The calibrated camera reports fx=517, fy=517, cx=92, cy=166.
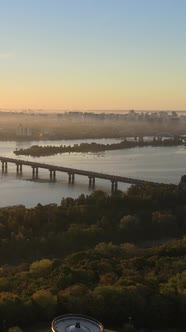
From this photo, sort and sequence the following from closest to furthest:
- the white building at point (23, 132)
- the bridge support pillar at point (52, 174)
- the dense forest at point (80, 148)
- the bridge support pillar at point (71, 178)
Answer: the bridge support pillar at point (71, 178), the bridge support pillar at point (52, 174), the dense forest at point (80, 148), the white building at point (23, 132)

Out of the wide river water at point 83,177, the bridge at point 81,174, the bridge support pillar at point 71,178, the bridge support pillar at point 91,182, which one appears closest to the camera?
the wide river water at point 83,177

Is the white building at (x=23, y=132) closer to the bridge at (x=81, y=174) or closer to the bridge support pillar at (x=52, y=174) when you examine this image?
the bridge at (x=81, y=174)

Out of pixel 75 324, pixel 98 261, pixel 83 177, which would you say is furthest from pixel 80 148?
pixel 75 324

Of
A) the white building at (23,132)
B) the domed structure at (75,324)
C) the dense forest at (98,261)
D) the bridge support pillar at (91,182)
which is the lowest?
the bridge support pillar at (91,182)

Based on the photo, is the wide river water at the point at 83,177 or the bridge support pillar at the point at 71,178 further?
the bridge support pillar at the point at 71,178

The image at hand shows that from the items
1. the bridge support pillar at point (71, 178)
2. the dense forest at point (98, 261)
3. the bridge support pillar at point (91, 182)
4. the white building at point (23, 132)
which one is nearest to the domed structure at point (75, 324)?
the dense forest at point (98, 261)

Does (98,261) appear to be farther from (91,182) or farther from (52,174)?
(52,174)

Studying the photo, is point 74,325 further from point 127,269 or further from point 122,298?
point 127,269
